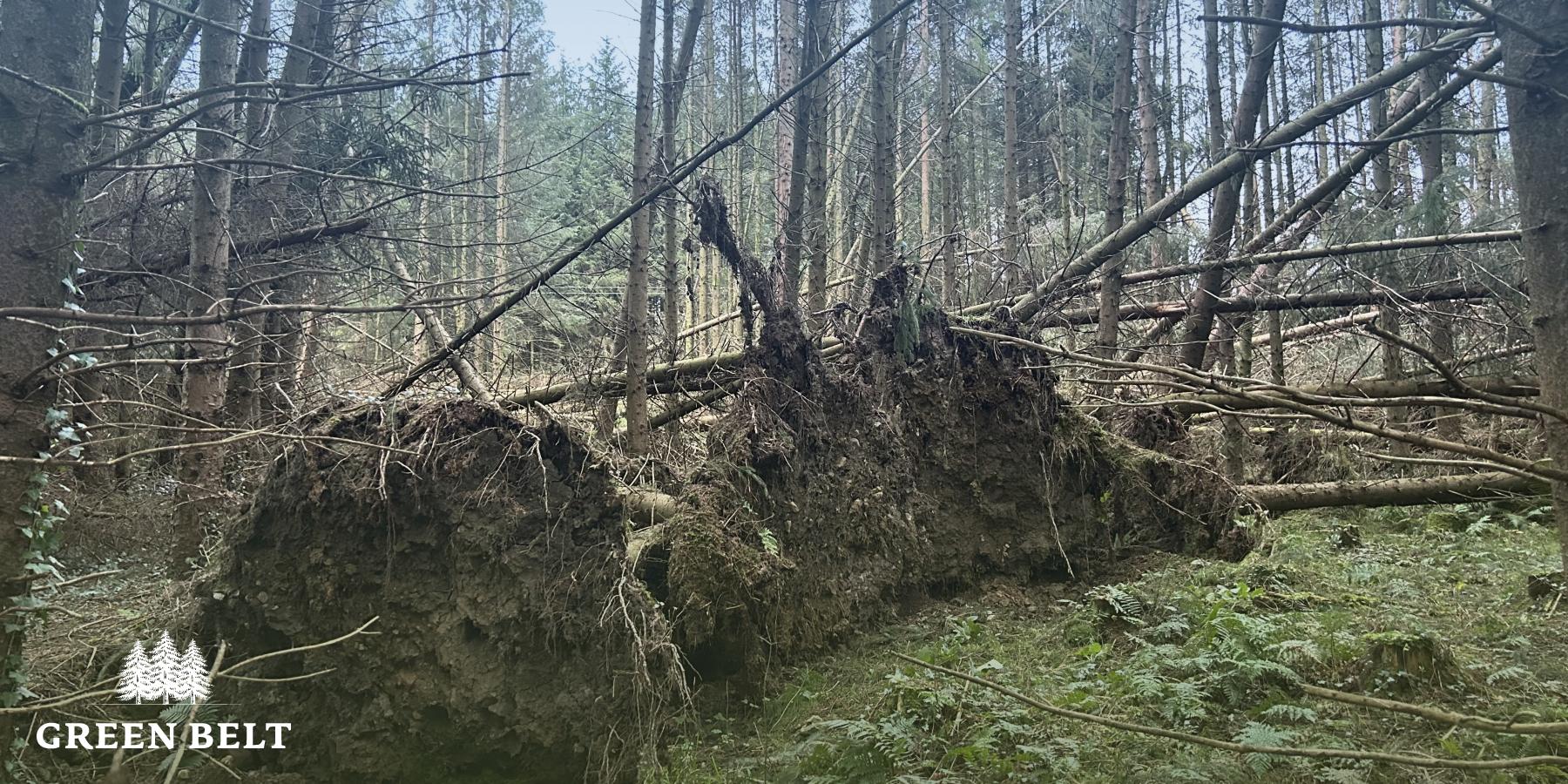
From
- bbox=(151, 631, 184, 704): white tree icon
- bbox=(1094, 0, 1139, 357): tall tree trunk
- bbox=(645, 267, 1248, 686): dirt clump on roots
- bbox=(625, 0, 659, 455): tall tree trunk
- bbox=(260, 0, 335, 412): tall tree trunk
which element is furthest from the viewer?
bbox=(260, 0, 335, 412): tall tree trunk

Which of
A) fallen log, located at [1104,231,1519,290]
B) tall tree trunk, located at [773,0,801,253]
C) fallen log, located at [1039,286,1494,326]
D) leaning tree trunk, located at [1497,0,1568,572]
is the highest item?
Answer: tall tree trunk, located at [773,0,801,253]

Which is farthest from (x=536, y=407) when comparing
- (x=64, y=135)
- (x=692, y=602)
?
(x=64, y=135)

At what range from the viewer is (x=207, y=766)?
4375mm

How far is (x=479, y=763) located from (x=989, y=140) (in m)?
23.1

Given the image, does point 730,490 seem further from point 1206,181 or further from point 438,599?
point 1206,181

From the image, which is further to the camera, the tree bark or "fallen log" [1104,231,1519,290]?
the tree bark

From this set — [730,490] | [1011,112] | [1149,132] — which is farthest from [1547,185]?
[1011,112]

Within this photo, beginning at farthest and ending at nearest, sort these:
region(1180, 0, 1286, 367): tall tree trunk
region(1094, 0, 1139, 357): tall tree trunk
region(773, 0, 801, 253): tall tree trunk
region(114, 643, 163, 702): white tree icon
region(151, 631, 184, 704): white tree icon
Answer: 1. region(773, 0, 801, 253): tall tree trunk
2. region(1094, 0, 1139, 357): tall tree trunk
3. region(1180, 0, 1286, 367): tall tree trunk
4. region(151, 631, 184, 704): white tree icon
5. region(114, 643, 163, 702): white tree icon

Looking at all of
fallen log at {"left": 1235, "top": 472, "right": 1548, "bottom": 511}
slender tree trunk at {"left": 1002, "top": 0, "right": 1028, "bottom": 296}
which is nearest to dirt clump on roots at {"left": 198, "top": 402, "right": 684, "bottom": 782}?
fallen log at {"left": 1235, "top": 472, "right": 1548, "bottom": 511}

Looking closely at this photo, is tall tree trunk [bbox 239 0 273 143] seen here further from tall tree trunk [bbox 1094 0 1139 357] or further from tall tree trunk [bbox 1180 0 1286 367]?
tall tree trunk [bbox 1180 0 1286 367]

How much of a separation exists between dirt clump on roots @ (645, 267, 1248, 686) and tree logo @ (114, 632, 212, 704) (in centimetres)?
255

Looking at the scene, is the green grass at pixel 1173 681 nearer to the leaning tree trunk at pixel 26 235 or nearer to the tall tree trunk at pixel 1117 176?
the tall tree trunk at pixel 1117 176

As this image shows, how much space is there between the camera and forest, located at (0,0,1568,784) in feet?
9.64

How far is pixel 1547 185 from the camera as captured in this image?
7.04 feet
